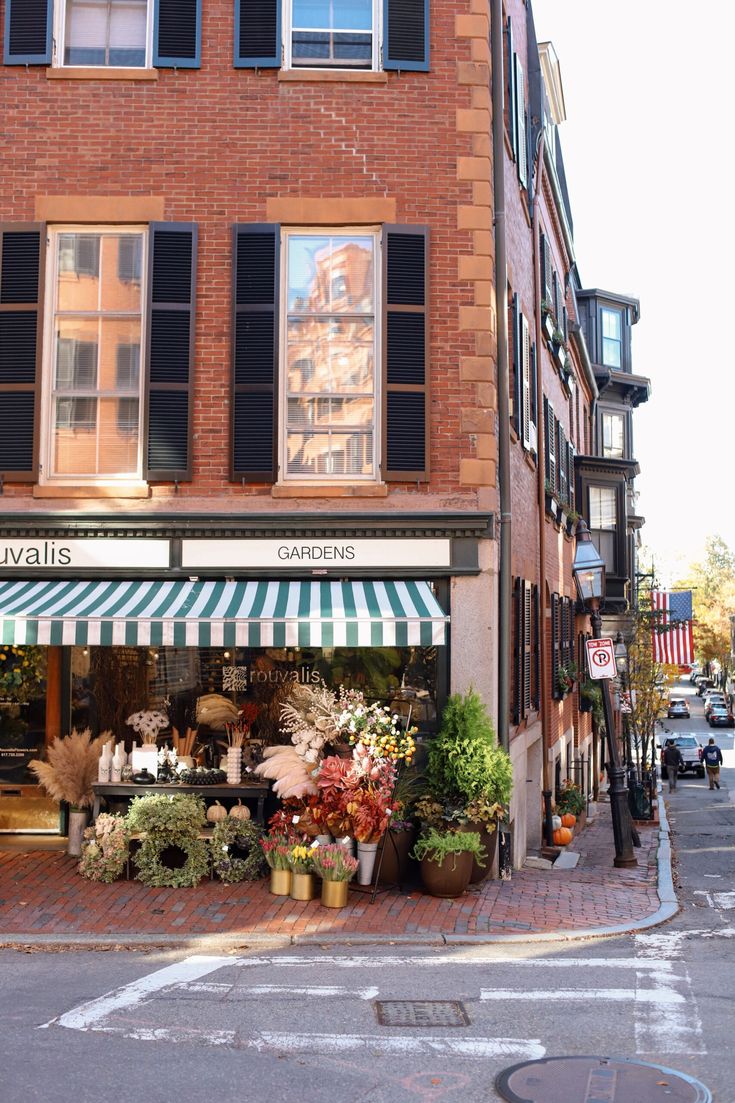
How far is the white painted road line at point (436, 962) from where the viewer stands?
8914mm

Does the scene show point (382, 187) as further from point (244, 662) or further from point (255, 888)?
point (255, 888)

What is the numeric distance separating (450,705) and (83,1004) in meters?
5.48

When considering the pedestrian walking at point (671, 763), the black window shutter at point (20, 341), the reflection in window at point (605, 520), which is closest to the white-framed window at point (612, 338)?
the reflection in window at point (605, 520)

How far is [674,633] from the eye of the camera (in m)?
35.1

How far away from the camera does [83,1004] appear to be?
7.62 meters

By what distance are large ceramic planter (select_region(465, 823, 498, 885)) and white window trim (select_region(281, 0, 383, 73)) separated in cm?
845

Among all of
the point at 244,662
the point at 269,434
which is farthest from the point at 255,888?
the point at 269,434

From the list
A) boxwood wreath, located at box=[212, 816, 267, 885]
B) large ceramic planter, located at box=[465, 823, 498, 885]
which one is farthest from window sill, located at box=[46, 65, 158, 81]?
large ceramic planter, located at box=[465, 823, 498, 885]

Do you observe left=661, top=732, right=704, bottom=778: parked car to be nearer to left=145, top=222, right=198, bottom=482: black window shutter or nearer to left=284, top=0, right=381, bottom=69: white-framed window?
left=145, top=222, right=198, bottom=482: black window shutter

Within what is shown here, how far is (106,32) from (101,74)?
2.20ft

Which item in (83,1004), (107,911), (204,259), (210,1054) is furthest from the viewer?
(204,259)

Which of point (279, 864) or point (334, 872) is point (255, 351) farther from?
point (334, 872)

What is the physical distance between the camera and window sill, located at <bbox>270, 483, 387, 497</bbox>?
1268 cm

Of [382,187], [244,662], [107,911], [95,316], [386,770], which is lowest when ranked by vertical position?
[107,911]
